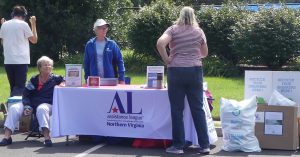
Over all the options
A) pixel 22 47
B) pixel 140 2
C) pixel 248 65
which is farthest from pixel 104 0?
pixel 140 2

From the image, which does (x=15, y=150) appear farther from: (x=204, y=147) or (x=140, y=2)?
(x=140, y=2)

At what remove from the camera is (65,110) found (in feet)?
28.7

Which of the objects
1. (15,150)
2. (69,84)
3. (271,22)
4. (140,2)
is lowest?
(15,150)

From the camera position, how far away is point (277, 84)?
8.58 meters

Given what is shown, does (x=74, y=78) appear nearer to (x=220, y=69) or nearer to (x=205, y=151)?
(x=205, y=151)

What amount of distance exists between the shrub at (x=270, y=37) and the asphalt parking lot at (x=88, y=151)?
26.2ft

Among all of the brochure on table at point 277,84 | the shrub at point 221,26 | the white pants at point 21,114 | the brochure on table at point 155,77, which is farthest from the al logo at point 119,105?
the shrub at point 221,26

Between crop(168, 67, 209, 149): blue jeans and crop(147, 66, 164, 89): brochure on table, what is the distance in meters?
0.42

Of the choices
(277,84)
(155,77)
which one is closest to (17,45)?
(155,77)

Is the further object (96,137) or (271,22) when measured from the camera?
(271,22)

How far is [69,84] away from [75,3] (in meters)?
13.1

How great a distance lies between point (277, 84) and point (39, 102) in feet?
10.8

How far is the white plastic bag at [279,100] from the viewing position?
27.3ft

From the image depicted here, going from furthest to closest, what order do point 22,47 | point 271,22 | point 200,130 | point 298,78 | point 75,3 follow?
point 75,3 → point 271,22 → point 22,47 → point 298,78 → point 200,130
